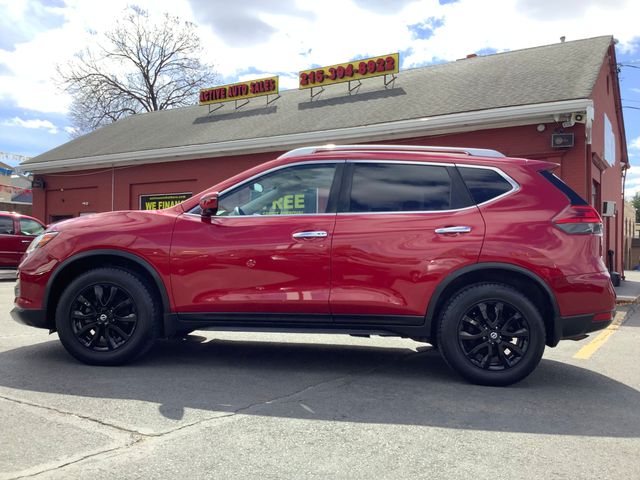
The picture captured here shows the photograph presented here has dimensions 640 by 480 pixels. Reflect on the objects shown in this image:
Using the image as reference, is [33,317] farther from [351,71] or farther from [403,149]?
[351,71]

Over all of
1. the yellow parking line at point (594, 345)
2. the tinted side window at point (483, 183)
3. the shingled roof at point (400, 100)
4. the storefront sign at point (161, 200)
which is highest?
the shingled roof at point (400, 100)

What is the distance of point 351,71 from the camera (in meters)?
17.3

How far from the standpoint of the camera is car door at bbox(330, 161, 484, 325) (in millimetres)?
4383

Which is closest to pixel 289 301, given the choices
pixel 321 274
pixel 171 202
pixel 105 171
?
pixel 321 274

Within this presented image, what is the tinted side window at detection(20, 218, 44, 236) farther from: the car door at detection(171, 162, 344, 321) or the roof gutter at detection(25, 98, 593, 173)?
the car door at detection(171, 162, 344, 321)

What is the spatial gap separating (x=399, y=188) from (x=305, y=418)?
6.68 feet

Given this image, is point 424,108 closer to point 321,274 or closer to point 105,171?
point 321,274

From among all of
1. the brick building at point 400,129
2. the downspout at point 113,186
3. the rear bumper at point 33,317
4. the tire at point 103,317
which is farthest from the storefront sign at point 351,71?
the rear bumper at point 33,317

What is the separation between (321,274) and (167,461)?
200cm

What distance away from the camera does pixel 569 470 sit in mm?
2848

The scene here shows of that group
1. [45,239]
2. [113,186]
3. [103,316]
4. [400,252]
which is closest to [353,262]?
[400,252]

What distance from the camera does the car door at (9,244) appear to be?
14812mm

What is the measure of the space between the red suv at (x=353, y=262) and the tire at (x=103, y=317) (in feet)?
0.04

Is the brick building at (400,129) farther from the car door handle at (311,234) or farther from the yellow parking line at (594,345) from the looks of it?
the car door handle at (311,234)
